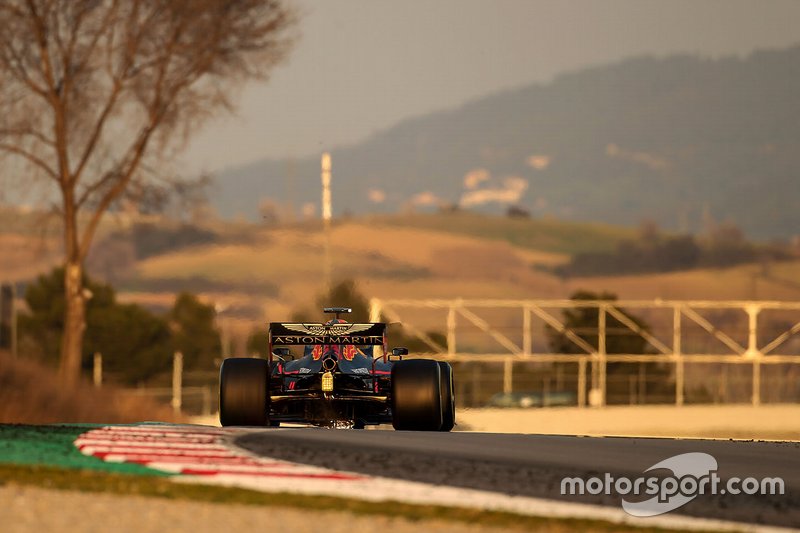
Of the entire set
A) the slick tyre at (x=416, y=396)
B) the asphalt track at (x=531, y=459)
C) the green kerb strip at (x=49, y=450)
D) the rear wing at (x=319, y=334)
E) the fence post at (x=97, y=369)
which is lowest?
the fence post at (x=97, y=369)

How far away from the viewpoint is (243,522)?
1198 centimetres

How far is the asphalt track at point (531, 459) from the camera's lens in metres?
13.9

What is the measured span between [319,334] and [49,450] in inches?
225

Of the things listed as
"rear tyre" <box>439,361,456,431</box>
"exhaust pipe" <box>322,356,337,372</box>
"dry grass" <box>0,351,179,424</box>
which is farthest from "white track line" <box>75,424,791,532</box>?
"dry grass" <box>0,351,179,424</box>

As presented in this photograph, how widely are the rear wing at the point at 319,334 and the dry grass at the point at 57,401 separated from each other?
46.6ft

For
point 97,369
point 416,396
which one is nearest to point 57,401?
point 416,396

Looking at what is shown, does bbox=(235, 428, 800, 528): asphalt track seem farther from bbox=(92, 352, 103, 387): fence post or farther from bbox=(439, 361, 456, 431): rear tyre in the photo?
bbox=(92, 352, 103, 387): fence post

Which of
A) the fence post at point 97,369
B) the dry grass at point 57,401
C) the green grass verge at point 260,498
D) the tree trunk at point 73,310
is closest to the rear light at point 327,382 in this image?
the green grass verge at point 260,498

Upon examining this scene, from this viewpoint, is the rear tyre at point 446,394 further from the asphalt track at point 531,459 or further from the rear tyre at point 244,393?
the rear tyre at point 244,393

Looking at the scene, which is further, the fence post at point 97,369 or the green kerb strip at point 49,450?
the fence post at point 97,369

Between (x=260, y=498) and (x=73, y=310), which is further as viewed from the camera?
(x=73, y=310)

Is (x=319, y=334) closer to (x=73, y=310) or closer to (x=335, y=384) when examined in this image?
(x=335, y=384)

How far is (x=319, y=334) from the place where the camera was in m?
21.1

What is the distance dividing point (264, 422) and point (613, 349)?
10583cm
